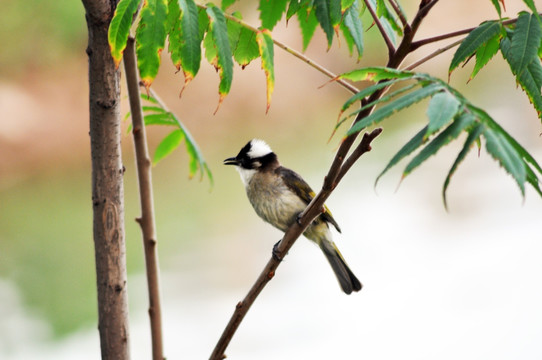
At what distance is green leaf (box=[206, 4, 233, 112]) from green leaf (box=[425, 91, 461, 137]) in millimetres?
194

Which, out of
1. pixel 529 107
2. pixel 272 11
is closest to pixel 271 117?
pixel 529 107

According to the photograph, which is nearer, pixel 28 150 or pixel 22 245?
pixel 22 245

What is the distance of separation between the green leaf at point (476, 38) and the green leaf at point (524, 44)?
2 cm

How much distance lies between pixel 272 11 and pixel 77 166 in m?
3.42

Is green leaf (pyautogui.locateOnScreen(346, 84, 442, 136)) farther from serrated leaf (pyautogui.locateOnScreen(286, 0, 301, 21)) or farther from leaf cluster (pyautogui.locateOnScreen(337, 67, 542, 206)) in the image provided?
serrated leaf (pyautogui.locateOnScreen(286, 0, 301, 21))

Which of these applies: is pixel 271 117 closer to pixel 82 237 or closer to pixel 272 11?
pixel 82 237

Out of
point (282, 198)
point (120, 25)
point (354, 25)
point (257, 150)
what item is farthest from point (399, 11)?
point (257, 150)

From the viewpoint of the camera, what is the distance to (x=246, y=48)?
2.50 feet

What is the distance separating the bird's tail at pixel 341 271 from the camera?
60.2 inches

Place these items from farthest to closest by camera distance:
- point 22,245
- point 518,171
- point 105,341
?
point 22,245 → point 105,341 → point 518,171

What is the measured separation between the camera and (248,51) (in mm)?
760

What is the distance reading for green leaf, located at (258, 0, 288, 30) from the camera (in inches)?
31.2

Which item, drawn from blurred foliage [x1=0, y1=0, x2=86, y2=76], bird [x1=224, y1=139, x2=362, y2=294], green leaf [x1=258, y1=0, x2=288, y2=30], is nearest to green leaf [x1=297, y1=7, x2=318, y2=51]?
green leaf [x1=258, y1=0, x2=288, y2=30]

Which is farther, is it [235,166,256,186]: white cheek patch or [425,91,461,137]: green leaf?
[235,166,256,186]: white cheek patch
